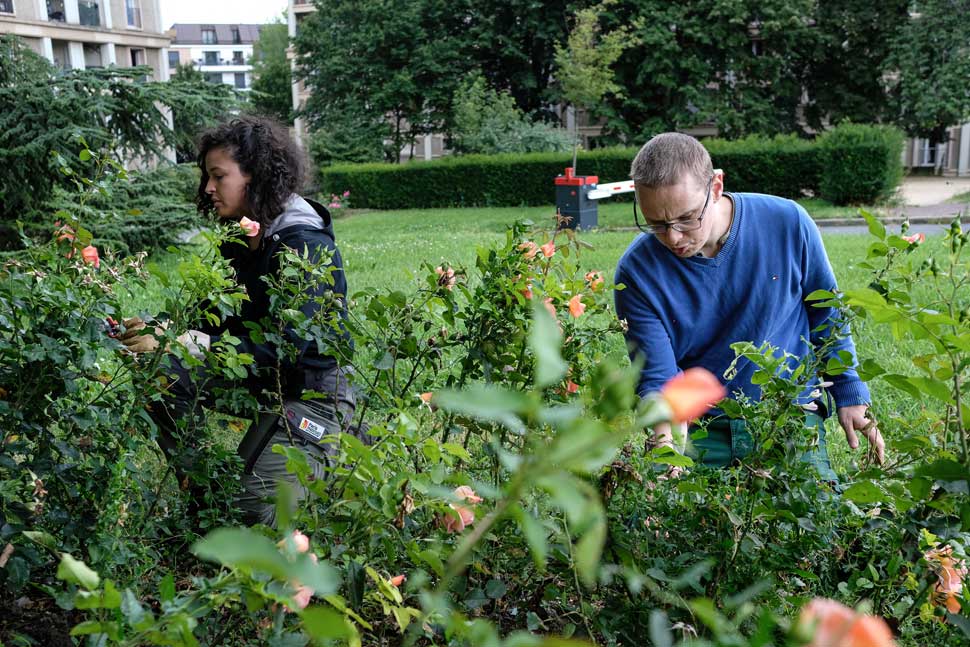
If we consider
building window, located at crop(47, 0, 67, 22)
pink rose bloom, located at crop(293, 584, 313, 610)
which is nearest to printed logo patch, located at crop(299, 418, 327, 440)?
pink rose bloom, located at crop(293, 584, 313, 610)

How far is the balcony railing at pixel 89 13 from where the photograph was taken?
3212 cm

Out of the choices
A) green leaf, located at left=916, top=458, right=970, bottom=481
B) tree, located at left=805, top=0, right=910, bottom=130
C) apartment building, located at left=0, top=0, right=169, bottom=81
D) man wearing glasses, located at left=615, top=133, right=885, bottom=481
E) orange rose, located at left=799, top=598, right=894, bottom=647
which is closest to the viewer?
orange rose, located at left=799, top=598, right=894, bottom=647

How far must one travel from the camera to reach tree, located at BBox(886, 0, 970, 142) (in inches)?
990

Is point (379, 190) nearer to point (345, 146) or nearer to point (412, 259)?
point (345, 146)

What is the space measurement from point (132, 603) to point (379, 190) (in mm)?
22295

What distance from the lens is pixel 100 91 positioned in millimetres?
7273

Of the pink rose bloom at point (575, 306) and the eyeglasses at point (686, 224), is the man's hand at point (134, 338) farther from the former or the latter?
the eyeglasses at point (686, 224)

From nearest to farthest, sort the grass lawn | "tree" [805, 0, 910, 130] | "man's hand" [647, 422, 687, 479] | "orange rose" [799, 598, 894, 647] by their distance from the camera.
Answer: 1. "orange rose" [799, 598, 894, 647]
2. "man's hand" [647, 422, 687, 479]
3. the grass lawn
4. "tree" [805, 0, 910, 130]

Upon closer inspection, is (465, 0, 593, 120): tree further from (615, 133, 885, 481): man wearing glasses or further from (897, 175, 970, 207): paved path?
(615, 133, 885, 481): man wearing glasses

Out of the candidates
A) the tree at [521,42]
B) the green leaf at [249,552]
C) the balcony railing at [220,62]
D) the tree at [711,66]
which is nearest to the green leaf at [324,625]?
the green leaf at [249,552]

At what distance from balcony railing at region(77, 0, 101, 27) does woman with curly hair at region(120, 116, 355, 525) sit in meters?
33.5

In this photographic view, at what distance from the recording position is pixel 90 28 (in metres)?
32.4

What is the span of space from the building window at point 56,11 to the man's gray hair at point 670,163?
34.5 meters

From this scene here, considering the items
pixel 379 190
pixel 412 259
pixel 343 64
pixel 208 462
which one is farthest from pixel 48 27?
pixel 208 462
